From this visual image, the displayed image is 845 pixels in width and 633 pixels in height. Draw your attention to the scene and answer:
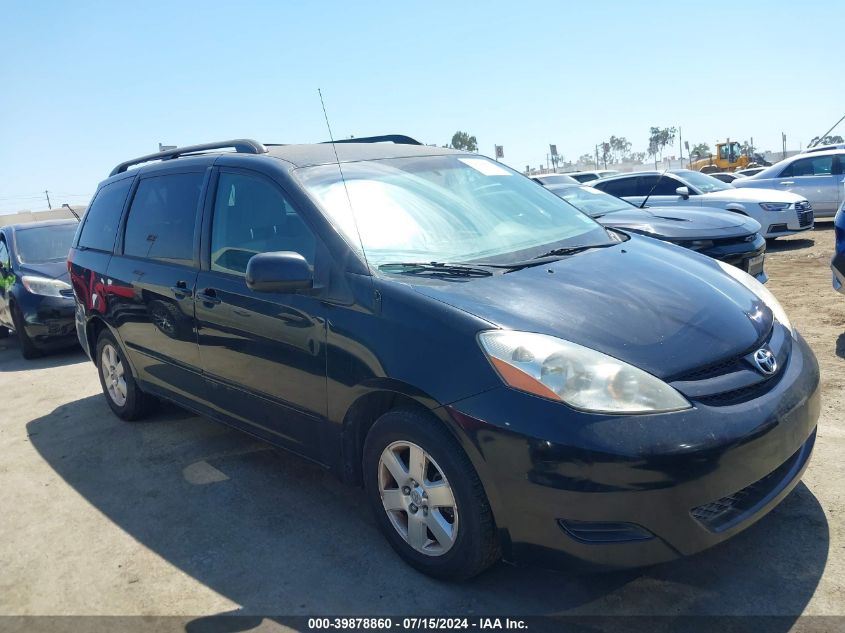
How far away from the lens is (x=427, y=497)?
286cm

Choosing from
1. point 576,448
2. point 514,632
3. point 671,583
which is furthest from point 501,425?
Answer: point 671,583

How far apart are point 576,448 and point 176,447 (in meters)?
3.26

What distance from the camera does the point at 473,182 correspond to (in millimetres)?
4078

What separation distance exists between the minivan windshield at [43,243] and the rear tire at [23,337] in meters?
0.74

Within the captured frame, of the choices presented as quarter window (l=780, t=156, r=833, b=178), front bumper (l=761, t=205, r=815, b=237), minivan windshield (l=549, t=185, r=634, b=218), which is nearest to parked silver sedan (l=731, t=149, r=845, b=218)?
quarter window (l=780, t=156, r=833, b=178)

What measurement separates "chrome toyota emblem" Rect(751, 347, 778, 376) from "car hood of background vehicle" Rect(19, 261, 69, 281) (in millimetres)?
7854

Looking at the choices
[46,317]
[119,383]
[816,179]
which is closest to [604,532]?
[119,383]

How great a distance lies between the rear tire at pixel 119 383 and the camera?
5.28m

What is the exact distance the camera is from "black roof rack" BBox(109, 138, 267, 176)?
13.5ft

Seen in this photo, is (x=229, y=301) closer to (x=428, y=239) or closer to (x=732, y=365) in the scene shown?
(x=428, y=239)

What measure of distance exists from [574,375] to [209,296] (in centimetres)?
221

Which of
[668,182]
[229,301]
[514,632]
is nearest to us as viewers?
[514,632]

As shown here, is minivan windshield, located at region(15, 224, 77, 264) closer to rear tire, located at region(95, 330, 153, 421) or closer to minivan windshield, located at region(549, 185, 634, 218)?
rear tire, located at region(95, 330, 153, 421)

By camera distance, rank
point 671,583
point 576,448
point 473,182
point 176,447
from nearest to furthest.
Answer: point 576,448 → point 671,583 → point 473,182 → point 176,447
